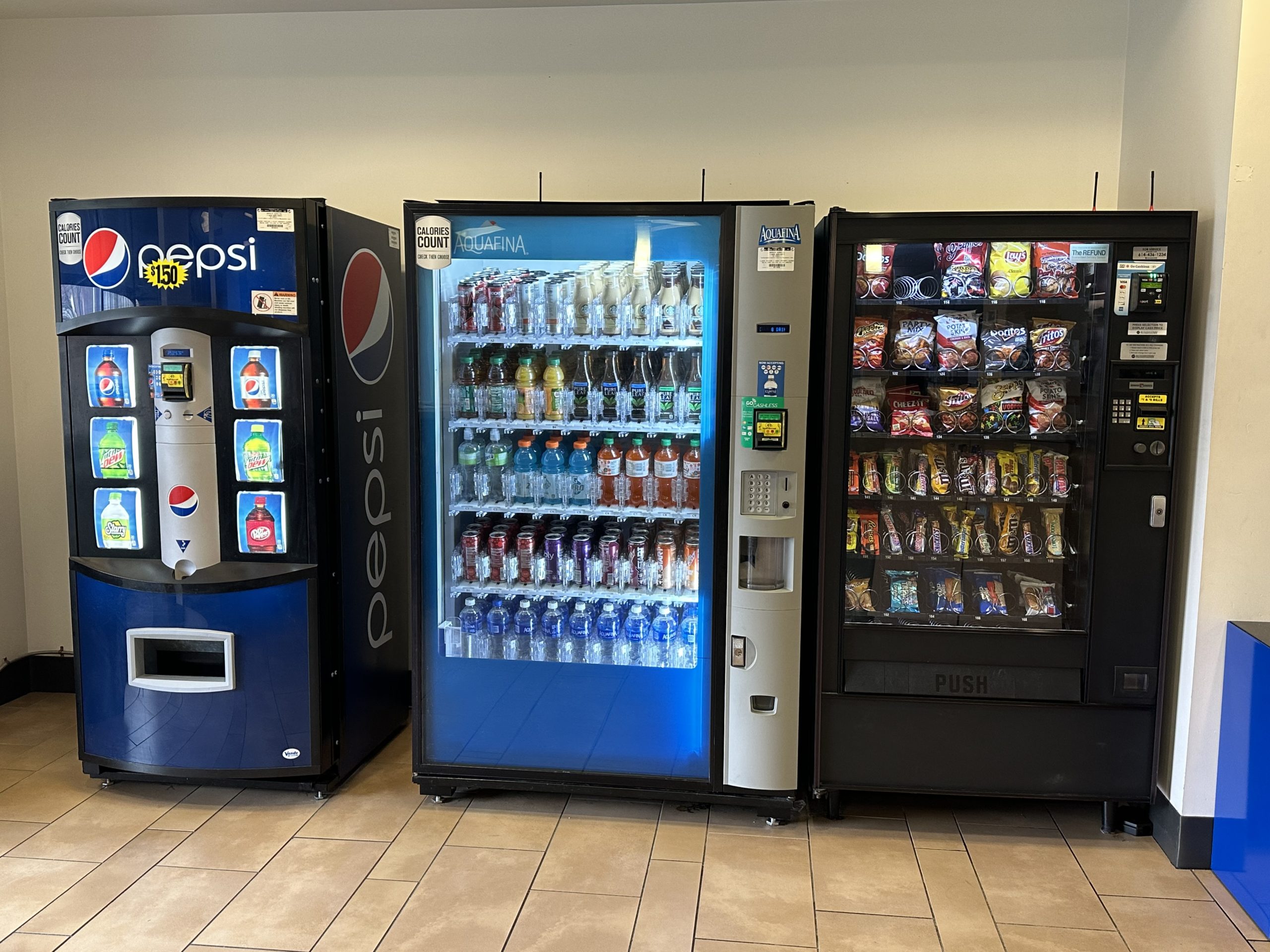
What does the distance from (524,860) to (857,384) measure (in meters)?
1.87

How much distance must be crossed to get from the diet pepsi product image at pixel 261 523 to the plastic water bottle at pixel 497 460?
70cm

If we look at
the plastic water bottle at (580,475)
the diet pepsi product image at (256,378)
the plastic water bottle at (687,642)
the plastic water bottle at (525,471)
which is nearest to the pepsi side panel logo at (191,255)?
the diet pepsi product image at (256,378)

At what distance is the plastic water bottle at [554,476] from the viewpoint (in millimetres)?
3365

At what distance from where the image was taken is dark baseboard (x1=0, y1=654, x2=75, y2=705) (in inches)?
173

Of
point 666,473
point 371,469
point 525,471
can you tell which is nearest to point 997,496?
point 666,473

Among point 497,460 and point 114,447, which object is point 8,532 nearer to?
point 114,447

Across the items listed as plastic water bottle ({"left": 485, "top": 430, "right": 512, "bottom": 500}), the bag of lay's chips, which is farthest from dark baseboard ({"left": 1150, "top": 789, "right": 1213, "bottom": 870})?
plastic water bottle ({"left": 485, "top": 430, "right": 512, "bottom": 500})

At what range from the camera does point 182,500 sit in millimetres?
3273

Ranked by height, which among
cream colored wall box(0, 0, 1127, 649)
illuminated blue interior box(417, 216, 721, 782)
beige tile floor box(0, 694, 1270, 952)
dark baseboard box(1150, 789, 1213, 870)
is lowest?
beige tile floor box(0, 694, 1270, 952)

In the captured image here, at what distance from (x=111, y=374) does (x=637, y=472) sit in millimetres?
1830

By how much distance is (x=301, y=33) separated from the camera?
13.1ft

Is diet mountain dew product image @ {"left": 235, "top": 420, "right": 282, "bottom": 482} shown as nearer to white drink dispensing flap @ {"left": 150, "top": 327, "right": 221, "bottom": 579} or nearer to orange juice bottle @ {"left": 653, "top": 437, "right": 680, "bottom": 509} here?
white drink dispensing flap @ {"left": 150, "top": 327, "right": 221, "bottom": 579}

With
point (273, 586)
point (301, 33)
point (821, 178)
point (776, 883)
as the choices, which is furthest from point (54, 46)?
point (776, 883)

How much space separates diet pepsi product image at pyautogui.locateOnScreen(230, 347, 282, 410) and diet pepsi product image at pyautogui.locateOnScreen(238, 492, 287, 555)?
310 mm
